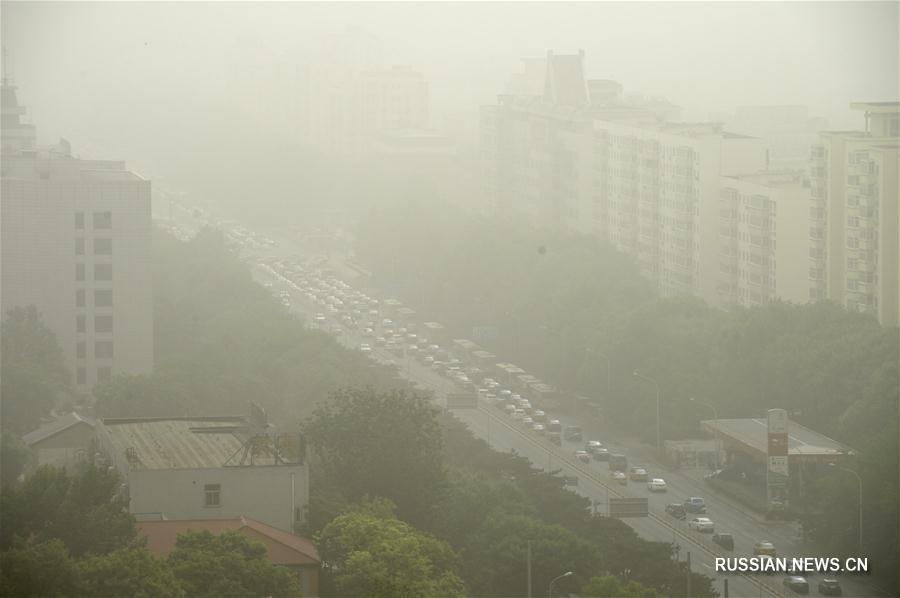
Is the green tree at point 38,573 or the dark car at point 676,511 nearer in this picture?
the green tree at point 38,573

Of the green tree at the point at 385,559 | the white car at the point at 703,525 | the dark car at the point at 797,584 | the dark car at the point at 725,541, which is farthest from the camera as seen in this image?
the white car at the point at 703,525

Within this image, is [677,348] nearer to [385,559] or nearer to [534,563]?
[534,563]

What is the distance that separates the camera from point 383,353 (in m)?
28.8

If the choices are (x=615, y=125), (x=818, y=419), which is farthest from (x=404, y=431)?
(x=615, y=125)

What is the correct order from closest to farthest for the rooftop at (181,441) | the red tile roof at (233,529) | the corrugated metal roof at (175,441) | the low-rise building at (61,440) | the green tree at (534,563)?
the red tile roof at (233,529), the green tree at (534,563), the rooftop at (181,441), the corrugated metal roof at (175,441), the low-rise building at (61,440)

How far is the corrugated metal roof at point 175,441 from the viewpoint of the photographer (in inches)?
585

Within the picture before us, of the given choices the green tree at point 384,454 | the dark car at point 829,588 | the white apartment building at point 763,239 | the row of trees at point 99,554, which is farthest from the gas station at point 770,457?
the row of trees at point 99,554

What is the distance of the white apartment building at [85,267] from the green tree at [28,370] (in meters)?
0.47

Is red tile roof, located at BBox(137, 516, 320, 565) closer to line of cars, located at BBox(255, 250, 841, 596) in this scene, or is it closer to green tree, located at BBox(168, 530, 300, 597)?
green tree, located at BBox(168, 530, 300, 597)

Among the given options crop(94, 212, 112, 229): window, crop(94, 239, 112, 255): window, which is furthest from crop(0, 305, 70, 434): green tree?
crop(94, 212, 112, 229): window

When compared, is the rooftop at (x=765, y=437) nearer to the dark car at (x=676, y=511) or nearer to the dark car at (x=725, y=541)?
the dark car at (x=676, y=511)

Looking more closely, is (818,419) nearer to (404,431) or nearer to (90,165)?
(404,431)

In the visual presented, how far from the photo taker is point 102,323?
2373cm

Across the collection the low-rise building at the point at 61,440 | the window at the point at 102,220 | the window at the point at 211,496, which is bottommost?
the low-rise building at the point at 61,440
